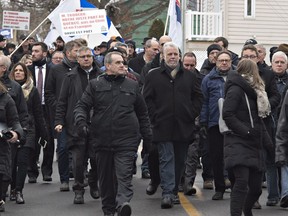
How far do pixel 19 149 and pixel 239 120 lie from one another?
3.76 m

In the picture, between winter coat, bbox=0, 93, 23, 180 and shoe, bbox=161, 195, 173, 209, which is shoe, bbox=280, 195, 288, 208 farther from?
winter coat, bbox=0, 93, 23, 180

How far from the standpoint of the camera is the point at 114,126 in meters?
10.5

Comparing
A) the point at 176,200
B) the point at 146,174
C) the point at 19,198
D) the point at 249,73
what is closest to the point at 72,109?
the point at 19,198

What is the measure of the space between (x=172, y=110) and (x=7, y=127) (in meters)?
2.56

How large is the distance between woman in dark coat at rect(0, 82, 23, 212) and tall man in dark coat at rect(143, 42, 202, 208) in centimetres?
229

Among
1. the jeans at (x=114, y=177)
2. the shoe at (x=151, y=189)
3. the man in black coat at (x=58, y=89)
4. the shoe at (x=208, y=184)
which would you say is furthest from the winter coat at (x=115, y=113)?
the shoe at (x=208, y=184)

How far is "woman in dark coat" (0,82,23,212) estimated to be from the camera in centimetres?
1012

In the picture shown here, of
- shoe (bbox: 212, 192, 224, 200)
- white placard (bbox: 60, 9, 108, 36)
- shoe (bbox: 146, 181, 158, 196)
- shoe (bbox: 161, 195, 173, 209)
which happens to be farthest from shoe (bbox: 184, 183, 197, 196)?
white placard (bbox: 60, 9, 108, 36)

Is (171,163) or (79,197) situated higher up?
(171,163)

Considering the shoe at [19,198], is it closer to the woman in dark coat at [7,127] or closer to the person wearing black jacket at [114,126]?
the woman in dark coat at [7,127]

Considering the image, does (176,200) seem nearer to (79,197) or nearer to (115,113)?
(79,197)

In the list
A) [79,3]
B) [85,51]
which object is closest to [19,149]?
[85,51]

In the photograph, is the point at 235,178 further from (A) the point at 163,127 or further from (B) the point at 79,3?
(B) the point at 79,3

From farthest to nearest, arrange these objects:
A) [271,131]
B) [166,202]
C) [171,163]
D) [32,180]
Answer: [32,180] → [271,131] → [171,163] → [166,202]
